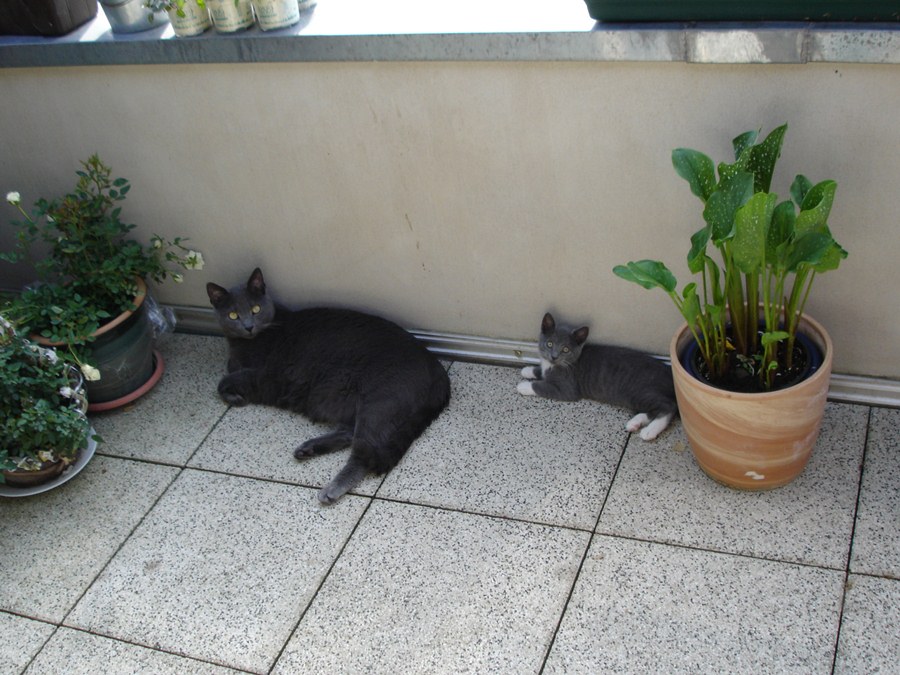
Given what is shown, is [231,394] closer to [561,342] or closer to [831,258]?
[561,342]

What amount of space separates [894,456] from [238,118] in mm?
2018

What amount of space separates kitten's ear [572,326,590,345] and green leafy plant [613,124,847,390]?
41cm

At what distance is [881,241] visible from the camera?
214cm

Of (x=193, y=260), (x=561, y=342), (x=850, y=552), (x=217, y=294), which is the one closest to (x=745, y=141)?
(x=561, y=342)

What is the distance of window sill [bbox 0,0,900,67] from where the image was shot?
1.87m

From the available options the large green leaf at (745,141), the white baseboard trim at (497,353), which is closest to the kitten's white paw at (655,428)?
the white baseboard trim at (497,353)

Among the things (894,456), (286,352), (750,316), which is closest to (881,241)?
(750,316)

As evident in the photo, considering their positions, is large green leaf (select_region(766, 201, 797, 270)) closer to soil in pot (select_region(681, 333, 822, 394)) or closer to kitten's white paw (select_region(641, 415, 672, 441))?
soil in pot (select_region(681, 333, 822, 394))

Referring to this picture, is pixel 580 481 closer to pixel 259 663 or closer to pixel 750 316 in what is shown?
pixel 750 316

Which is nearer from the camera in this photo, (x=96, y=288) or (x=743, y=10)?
(x=743, y=10)

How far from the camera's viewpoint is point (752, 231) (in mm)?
1759

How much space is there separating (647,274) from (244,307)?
1.36 m

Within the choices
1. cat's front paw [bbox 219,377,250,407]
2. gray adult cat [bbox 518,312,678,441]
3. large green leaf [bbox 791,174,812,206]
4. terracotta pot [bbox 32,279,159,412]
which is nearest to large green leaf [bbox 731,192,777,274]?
large green leaf [bbox 791,174,812,206]

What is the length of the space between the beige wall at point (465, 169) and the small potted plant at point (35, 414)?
638mm
